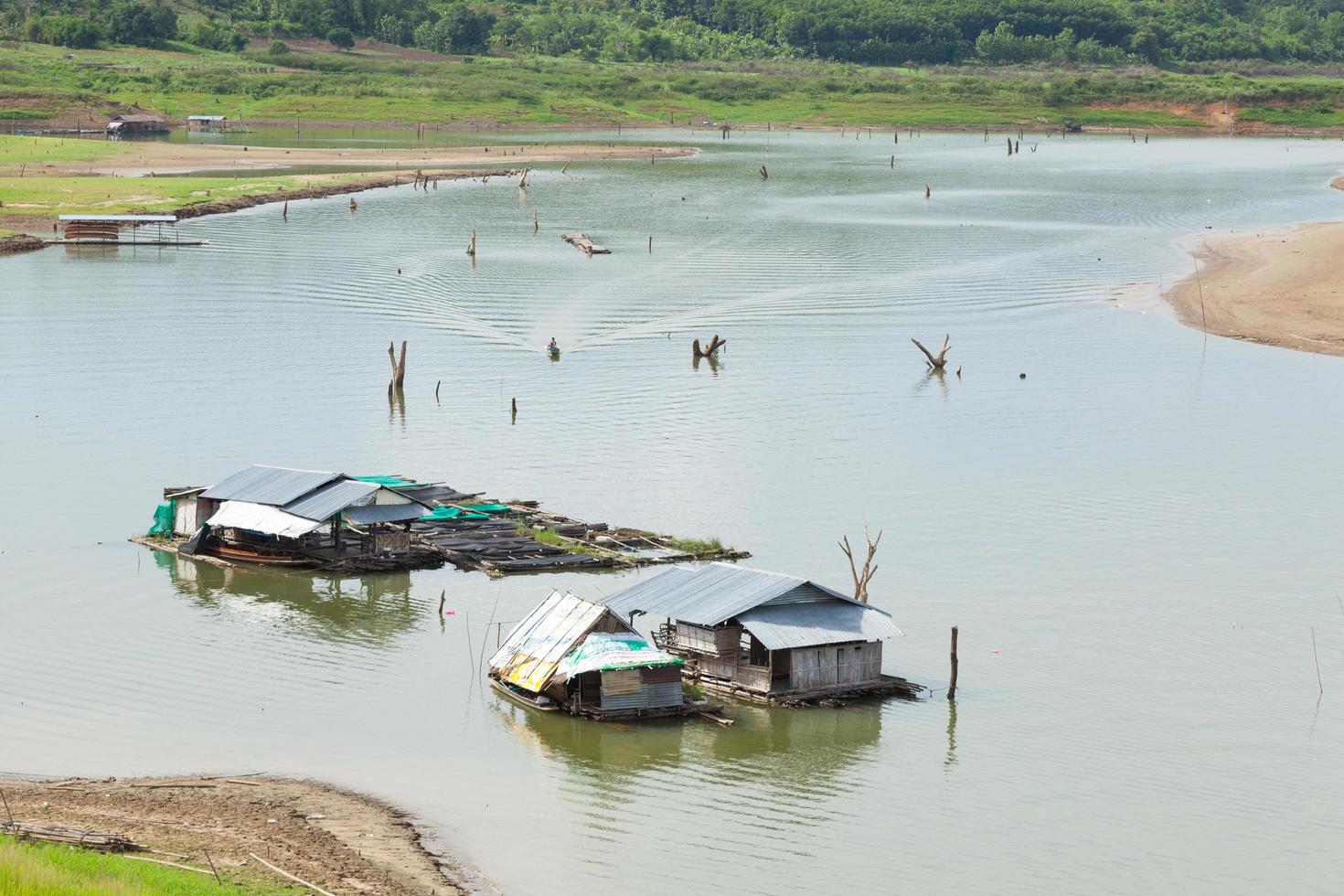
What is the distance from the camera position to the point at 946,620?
35750 millimetres

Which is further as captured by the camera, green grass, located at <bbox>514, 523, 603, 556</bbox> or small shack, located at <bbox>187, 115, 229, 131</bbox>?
small shack, located at <bbox>187, 115, 229, 131</bbox>

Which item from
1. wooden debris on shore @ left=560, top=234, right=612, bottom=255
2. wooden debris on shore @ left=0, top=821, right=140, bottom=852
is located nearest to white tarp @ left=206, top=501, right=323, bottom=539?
wooden debris on shore @ left=0, top=821, right=140, bottom=852

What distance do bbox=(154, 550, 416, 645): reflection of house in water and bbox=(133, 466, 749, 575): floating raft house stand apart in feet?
1.09

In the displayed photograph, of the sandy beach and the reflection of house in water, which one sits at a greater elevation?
the sandy beach

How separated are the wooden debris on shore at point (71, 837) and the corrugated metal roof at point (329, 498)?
14.7 metres

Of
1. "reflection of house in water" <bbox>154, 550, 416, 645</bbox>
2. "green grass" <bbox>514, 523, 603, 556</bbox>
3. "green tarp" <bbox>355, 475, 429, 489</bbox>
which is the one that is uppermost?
"green tarp" <bbox>355, 475, 429, 489</bbox>

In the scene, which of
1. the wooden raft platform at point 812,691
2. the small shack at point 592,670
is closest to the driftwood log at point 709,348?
the wooden raft platform at point 812,691

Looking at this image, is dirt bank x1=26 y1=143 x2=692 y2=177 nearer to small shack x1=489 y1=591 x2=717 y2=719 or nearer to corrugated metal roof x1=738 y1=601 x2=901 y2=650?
small shack x1=489 y1=591 x2=717 y2=719

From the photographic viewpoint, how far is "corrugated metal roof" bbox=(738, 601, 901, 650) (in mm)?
30031

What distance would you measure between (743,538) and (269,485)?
10861mm

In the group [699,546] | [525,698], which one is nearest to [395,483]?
[699,546]

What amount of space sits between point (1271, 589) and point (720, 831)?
1759cm

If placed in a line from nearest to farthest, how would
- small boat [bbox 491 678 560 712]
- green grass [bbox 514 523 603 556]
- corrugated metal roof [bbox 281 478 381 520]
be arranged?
small boat [bbox 491 678 560 712] < corrugated metal roof [bbox 281 478 381 520] < green grass [bbox 514 523 603 556]

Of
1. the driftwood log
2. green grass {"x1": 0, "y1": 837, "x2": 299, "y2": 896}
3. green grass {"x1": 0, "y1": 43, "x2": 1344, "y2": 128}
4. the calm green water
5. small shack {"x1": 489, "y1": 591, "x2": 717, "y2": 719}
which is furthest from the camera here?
green grass {"x1": 0, "y1": 43, "x2": 1344, "y2": 128}
